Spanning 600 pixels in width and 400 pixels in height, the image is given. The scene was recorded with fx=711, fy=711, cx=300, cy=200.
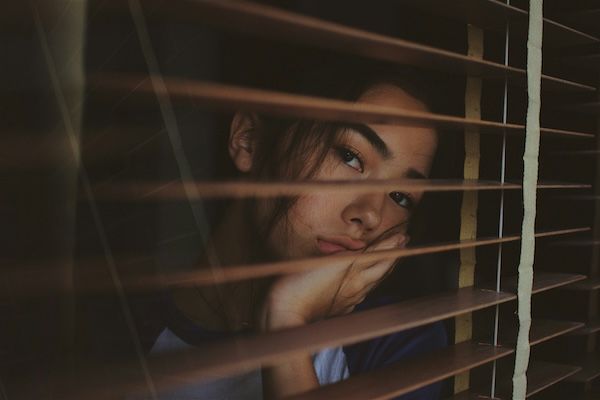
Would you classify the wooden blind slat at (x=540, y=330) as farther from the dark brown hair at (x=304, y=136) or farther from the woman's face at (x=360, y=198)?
the dark brown hair at (x=304, y=136)

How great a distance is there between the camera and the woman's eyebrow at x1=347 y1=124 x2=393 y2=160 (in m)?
1.27

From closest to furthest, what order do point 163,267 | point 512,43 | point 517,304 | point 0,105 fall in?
point 0,105 < point 163,267 < point 517,304 < point 512,43

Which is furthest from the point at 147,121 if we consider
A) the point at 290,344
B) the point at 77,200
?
the point at 290,344

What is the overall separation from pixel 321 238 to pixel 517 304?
52cm

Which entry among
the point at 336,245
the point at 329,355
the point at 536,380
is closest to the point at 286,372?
the point at 329,355

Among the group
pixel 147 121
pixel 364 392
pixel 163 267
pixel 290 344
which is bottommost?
pixel 364 392

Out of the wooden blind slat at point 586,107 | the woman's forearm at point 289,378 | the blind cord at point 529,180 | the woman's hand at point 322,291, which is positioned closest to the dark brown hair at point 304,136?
the woman's hand at point 322,291

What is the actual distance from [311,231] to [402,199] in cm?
22

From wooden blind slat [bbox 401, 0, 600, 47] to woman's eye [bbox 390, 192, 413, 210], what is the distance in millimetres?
356

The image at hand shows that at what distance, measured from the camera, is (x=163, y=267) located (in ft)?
3.12

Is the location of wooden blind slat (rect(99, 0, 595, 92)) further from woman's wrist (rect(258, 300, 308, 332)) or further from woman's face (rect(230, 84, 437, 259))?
woman's wrist (rect(258, 300, 308, 332))

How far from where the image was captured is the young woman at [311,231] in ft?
3.68

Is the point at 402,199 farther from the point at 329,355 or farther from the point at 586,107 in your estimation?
the point at 586,107

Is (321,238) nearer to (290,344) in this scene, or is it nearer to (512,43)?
(290,344)
